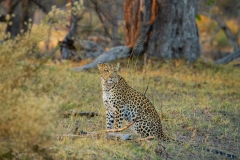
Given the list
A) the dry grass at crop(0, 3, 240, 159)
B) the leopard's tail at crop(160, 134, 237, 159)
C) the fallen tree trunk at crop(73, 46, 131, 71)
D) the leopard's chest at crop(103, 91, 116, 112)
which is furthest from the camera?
the fallen tree trunk at crop(73, 46, 131, 71)

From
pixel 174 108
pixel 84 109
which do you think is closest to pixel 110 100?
pixel 84 109

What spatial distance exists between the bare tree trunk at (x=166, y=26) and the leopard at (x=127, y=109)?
23.4 ft

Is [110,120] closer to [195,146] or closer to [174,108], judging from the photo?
[195,146]

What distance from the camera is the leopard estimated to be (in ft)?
26.5

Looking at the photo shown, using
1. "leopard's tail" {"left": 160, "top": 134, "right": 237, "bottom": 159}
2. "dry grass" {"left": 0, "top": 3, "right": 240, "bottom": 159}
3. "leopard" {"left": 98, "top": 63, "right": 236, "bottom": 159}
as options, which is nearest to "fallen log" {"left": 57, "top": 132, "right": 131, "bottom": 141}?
"dry grass" {"left": 0, "top": 3, "right": 240, "bottom": 159}

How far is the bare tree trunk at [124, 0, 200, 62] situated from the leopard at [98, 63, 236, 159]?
23.4 feet

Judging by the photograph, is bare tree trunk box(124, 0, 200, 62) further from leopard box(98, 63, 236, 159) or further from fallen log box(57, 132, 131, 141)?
fallen log box(57, 132, 131, 141)

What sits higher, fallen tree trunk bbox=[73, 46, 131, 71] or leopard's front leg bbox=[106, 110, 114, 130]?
fallen tree trunk bbox=[73, 46, 131, 71]

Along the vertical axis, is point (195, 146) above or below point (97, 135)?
below

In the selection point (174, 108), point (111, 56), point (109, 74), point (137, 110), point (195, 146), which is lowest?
point (195, 146)

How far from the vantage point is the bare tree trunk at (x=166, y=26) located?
15406 mm

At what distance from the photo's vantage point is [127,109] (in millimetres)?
8234

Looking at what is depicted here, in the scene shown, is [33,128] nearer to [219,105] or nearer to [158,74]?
[219,105]

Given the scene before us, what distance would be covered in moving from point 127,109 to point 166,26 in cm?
751
